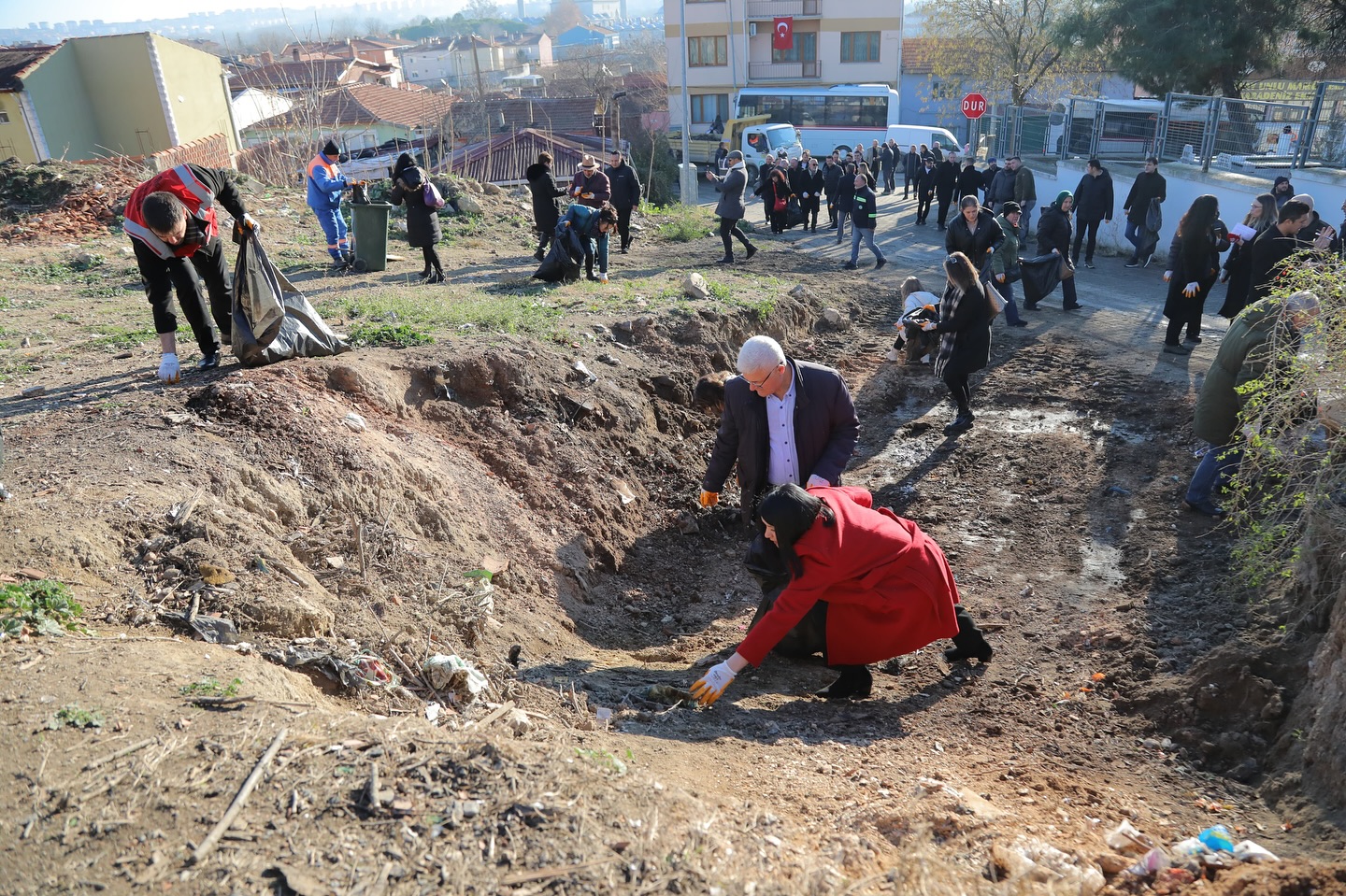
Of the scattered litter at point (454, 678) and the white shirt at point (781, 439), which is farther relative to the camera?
the white shirt at point (781, 439)

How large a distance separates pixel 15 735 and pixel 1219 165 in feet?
55.9

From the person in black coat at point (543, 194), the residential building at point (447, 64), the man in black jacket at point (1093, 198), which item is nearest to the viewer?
the person in black coat at point (543, 194)

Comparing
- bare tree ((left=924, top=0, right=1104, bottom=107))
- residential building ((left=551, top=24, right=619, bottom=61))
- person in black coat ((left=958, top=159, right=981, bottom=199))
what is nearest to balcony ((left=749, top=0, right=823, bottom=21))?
bare tree ((left=924, top=0, right=1104, bottom=107))

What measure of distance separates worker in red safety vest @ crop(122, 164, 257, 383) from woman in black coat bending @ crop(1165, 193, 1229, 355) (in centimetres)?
858

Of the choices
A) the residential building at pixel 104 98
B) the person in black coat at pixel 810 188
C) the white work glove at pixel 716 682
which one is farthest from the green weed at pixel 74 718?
the residential building at pixel 104 98

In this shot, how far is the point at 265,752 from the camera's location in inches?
108

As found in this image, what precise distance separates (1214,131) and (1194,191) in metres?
1.08

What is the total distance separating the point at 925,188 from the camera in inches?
728

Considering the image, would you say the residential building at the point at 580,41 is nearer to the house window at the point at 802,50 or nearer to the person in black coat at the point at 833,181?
the house window at the point at 802,50

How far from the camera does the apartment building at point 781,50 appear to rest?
4103cm

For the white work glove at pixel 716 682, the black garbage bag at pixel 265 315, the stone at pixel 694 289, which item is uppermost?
the black garbage bag at pixel 265 315

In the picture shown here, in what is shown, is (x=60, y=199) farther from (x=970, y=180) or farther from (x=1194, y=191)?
(x=1194, y=191)

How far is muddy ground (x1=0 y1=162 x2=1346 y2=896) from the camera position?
260 centimetres

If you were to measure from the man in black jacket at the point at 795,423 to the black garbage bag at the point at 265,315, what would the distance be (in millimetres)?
3191
